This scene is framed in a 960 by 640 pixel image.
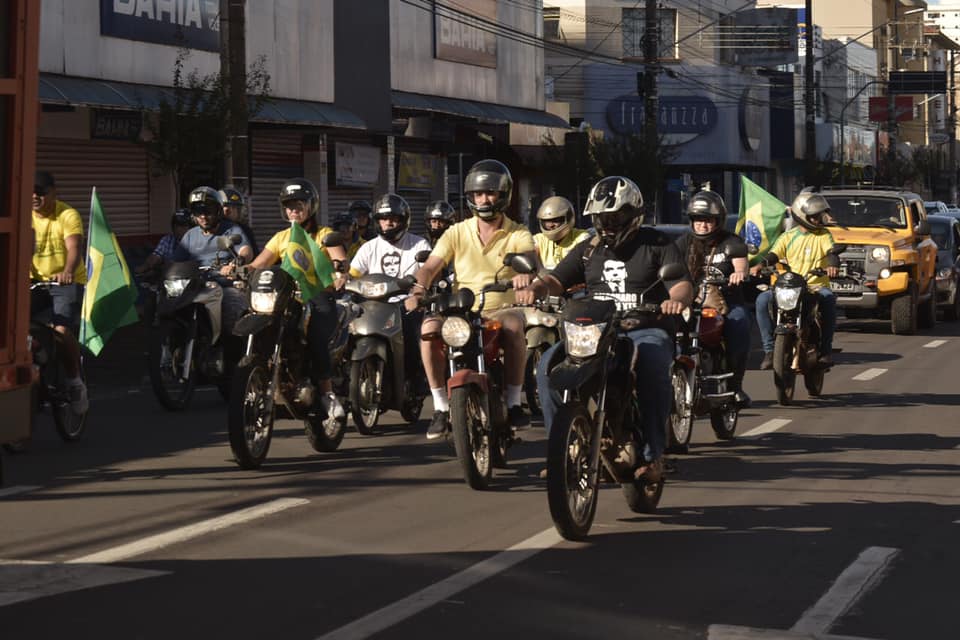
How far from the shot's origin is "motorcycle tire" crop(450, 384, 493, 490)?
30.8ft

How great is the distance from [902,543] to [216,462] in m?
4.50

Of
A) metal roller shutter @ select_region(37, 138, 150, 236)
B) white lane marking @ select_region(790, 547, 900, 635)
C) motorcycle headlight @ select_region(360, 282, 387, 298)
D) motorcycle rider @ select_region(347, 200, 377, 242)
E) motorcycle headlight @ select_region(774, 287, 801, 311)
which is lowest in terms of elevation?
white lane marking @ select_region(790, 547, 900, 635)

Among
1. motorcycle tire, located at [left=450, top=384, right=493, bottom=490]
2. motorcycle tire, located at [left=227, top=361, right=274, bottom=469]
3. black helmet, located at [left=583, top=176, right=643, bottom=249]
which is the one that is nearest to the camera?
black helmet, located at [left=583, top=176, right=643, bottom=249]

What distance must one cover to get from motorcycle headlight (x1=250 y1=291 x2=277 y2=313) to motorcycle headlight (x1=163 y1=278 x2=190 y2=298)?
376 centimetres

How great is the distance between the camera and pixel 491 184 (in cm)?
1030

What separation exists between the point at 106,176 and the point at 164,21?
94.7 inches

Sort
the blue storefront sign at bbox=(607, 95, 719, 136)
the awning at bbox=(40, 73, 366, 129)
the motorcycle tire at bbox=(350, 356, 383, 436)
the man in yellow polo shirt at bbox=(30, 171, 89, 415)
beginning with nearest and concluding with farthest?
the man in yellow polo shirt at bbox=(30, 171, 89, 415) < the motorcycle tire at bbox=(350, 356, 383, 436) < the awning at bbox=(40, 73, 366, 129) < the blue storefront sign at bbox=(607, 95, 719, 136)

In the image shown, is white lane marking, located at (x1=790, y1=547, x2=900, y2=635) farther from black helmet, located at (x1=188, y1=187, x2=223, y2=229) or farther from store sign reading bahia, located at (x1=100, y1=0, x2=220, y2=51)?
store sign reading bahia, located at (x1=100, y1=0, x2=220, y2=51)

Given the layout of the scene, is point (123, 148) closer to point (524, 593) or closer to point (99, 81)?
point (99, 81)

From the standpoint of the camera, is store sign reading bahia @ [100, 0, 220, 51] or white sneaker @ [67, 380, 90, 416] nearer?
white sneaker @ [67, 380, 90, 416]

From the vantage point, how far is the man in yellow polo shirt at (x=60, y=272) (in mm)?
11703

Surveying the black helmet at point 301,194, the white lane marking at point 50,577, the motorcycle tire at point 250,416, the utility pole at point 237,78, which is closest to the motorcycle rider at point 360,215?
the utility pole at point 237,78

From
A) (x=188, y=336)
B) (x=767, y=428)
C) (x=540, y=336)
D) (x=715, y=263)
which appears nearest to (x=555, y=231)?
(x=540, y=336)

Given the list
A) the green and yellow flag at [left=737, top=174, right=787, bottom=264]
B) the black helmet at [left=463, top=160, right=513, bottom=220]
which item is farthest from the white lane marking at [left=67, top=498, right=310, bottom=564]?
the green and yellow flag at [left=737, top=174, right=787, bottom=264]
